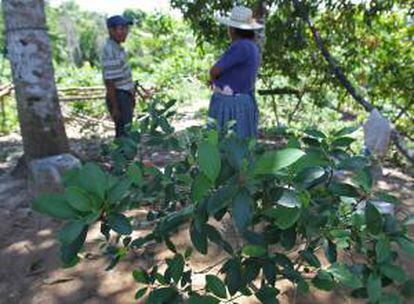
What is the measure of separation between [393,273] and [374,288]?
2.3 inches

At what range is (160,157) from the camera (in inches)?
201

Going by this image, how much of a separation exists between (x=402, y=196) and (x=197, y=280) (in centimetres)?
237

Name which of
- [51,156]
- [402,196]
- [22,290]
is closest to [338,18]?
[402,196]

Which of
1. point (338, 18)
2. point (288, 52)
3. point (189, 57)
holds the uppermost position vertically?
point (338, 18)

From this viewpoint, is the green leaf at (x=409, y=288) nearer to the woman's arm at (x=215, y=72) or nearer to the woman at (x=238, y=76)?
the woman at (x=238, y=76)

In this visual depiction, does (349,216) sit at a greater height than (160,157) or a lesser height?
greater

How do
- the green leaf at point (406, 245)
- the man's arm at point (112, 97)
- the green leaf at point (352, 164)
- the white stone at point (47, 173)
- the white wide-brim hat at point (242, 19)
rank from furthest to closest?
the man's arm at point (112, 97) → the white stone at point (47, 173) → the white wide-brim hat at point (242, 19) → the green leaf at point (352, 164) → the green leaf at point (406, 245)

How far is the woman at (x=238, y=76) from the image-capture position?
3.41 metres

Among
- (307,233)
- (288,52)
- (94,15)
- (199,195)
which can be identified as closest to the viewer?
(199,195)

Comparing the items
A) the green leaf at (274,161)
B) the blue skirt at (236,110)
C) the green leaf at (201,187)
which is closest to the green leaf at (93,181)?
the green leaf at (201,187)

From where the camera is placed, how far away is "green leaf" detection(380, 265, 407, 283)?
113 cm

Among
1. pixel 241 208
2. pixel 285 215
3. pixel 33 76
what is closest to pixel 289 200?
pixel 285 215

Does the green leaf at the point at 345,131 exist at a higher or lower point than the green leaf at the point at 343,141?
higher

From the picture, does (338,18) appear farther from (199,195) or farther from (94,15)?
(94,15)
